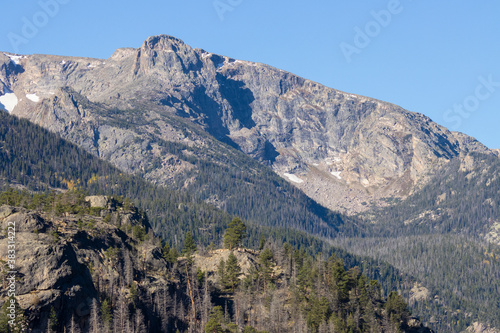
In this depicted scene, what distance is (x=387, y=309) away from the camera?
484ft

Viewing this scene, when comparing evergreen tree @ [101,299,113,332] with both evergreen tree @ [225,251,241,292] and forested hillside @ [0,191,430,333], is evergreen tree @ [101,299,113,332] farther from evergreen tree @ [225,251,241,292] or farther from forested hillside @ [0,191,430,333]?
evergreen tree @ [225,251,241,292]

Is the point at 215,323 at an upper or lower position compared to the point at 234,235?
lower

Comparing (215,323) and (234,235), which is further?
(234,235)

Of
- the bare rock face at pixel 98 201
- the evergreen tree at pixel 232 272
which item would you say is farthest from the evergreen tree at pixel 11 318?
the bare rock face at pixel 98 201

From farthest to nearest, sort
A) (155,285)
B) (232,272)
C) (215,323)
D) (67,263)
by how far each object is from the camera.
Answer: (232,272), (155,285), (215,323), (67,263)

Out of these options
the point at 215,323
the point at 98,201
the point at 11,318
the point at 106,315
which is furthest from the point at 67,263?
the point at 98,201

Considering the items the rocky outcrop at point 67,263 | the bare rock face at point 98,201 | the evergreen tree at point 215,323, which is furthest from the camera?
the bare rock face at point 98,201

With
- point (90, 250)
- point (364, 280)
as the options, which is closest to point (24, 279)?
point (90, 250)

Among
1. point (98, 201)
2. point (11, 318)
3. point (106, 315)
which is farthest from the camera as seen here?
point (98, 201)

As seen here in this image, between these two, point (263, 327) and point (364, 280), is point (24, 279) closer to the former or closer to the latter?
point (263, 327)

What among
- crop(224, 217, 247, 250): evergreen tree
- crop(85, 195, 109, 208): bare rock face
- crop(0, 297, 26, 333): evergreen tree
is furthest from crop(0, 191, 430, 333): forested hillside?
crop(85, 195, 109, 208): bare rock face

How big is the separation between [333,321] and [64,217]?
180 feet

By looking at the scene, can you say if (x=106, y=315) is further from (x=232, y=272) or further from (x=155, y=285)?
(x=232, y=272)

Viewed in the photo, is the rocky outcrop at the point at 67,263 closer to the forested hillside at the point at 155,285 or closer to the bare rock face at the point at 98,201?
the forested hillside at the point at 155,285
